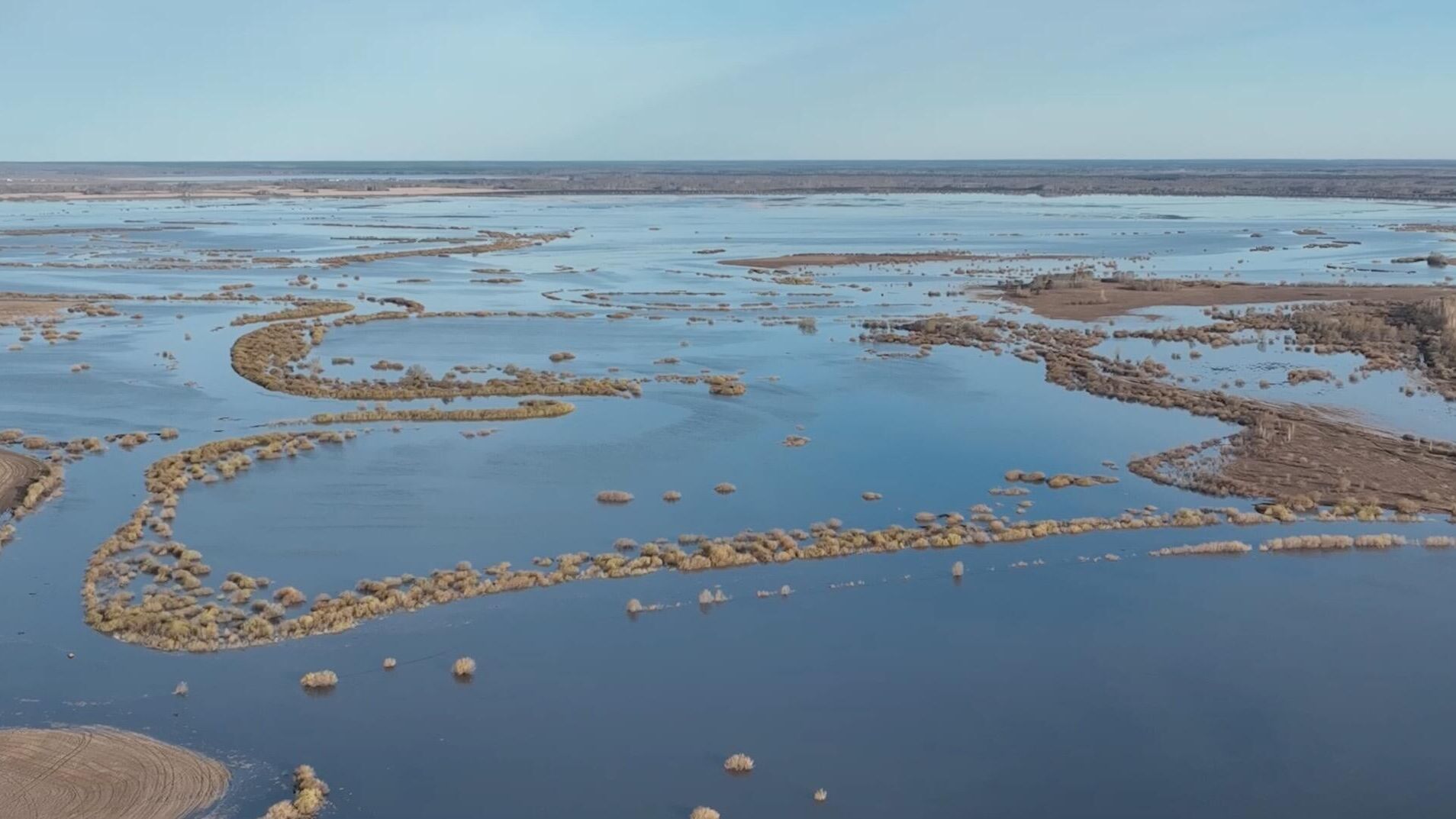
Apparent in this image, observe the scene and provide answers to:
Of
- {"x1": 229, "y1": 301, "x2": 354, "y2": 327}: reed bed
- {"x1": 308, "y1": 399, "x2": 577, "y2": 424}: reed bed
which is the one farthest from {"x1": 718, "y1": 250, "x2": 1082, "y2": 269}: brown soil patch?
{"x1": 308, "y1": 399, "x2": 577, "y2": 424}: reed bed

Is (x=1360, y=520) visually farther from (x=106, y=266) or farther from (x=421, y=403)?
(x=106, y=266)

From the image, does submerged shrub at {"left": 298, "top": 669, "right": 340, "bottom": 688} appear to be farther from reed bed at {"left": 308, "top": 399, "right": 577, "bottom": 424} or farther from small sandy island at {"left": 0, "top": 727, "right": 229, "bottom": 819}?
reed bed at {"left": 308, "top": 399, "right": 577, "bottom": 424}

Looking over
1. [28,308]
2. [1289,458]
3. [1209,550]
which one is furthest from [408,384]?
[28,308]

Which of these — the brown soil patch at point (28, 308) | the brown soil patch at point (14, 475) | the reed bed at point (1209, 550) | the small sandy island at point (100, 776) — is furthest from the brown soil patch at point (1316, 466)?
the brown soil patch at point (28, 308)

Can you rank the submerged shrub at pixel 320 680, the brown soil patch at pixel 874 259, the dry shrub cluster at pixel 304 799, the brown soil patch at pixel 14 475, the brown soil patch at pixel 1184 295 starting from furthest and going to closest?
the brown soil patch at pixel 874 259, the brown soil patch at pixel 1184 295, the brown soil patch at pixel 14 475, the submerged shrub at pixel 320 680, the dry shrub cluster at pixel 304 799

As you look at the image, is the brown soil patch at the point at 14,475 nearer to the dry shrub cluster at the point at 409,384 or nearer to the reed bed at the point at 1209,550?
the dry shrub cluster at the point at 409,384

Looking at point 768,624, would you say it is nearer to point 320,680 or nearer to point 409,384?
point 320,680
